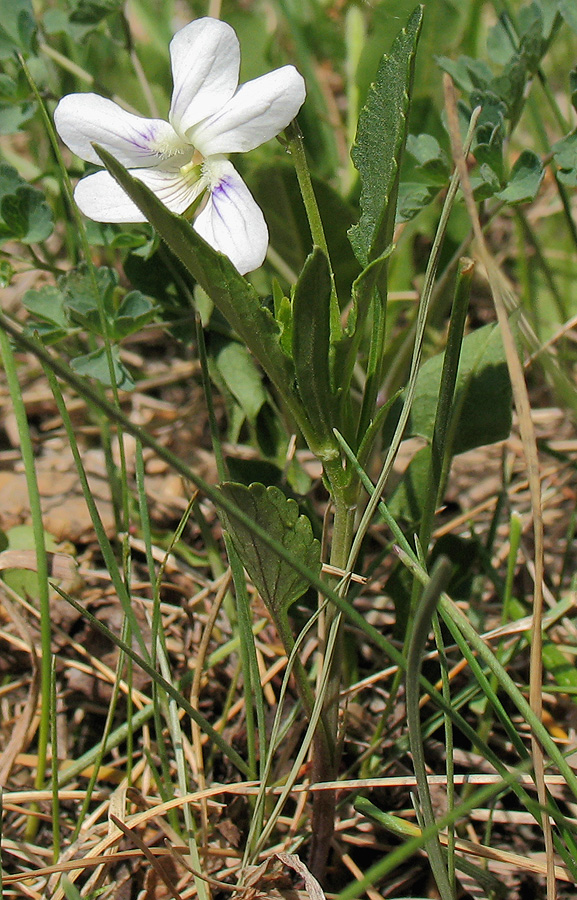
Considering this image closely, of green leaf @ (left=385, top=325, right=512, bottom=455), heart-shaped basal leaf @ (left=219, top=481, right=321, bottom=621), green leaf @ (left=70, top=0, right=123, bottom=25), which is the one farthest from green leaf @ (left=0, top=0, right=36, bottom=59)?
heart-shaped basal leaf @ (left=219, top=481, right=321, bottom=621)

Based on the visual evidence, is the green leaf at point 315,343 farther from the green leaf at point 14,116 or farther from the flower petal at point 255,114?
the green leaf at point 14,116

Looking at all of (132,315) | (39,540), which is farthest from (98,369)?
(39,540)

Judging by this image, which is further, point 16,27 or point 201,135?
point 16,27

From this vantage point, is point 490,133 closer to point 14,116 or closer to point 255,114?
point 255,114

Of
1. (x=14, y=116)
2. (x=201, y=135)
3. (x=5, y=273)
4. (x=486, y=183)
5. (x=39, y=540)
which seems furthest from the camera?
(x=14, y=116)

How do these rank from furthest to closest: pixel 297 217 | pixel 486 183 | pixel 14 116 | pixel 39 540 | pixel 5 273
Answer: pixel 297 217 < pixel 14 116 < pixel 5 273 < pixel 486 183 < pixel 39 540

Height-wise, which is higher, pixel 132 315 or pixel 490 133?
pixel 490 133

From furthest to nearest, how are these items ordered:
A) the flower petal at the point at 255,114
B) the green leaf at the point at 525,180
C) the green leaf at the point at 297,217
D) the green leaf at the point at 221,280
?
the green leaf at the point at 297,217 → the green leaf at the point at 525,180 → the flower petal at the point at 255,114 → the green leaf at the point at 221,280

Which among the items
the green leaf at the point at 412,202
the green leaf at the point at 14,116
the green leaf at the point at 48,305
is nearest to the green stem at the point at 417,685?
the green leaf at the point at 412,202
